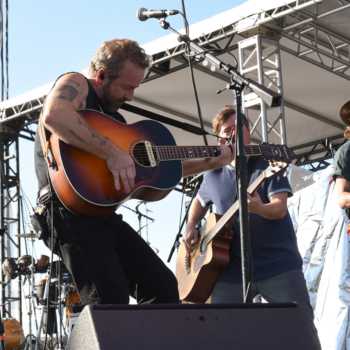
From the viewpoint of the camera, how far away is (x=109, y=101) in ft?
8.65

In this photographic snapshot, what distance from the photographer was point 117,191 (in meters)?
2.44

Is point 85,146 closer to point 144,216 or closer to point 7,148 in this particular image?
point 144,216

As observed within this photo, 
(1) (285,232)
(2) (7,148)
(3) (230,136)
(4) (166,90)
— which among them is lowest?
Result: (1) (285,232)

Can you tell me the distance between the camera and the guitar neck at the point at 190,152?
2.86m

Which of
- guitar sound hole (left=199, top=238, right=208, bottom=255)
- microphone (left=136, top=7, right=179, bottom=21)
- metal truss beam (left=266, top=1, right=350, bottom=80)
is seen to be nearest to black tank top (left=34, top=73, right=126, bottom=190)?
microphone (left=136, top=7, right=179, bottom=21)

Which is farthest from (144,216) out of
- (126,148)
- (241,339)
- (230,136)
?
(241,339)

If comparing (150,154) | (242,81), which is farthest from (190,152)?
(242,81)

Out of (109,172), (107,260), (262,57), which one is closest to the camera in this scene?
(107,260)

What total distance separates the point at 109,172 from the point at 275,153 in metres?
1.22

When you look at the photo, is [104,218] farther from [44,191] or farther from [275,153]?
[275,153]

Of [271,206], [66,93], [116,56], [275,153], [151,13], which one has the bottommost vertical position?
[271,206]

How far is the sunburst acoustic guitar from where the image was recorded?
234 centimetres

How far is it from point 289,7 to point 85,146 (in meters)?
5.45

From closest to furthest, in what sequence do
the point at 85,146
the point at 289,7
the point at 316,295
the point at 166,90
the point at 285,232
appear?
the point at 85,146 → the point at 285,232 → the point at 316,295 → the point at 289,7 → the point at 166,90
